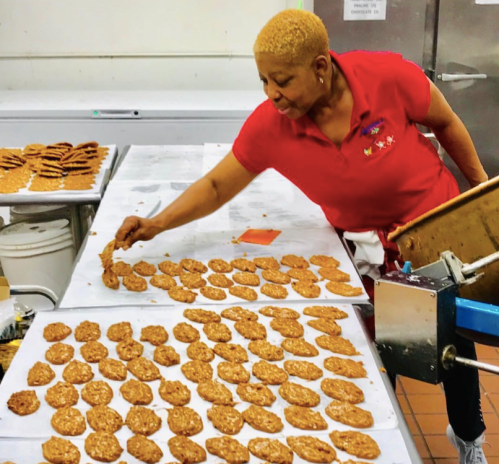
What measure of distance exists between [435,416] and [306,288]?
1.48 meters

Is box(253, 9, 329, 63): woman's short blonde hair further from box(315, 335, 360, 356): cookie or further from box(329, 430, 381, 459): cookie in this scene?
box(329, 430, 381, 459): cookie

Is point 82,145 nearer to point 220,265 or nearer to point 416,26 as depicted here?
point 220,265

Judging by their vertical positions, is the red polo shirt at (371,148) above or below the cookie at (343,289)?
above

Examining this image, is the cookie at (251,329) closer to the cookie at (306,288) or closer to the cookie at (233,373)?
the cookie at (233,373)

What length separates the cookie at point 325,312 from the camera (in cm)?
184

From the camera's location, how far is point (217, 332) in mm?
1786

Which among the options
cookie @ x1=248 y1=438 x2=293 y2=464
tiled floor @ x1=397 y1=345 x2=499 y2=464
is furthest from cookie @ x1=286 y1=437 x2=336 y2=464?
tiled floor @ x1=397 y1=345 x2=499 y2=464

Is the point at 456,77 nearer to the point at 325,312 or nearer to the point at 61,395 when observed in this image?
the point at 325,312

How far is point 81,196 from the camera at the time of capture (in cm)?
289

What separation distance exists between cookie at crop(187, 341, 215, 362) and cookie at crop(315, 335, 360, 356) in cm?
33

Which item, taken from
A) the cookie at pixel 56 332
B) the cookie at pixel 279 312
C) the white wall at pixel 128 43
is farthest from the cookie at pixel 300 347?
the white wall at pixel 128 43

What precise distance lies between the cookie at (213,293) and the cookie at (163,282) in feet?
0.39

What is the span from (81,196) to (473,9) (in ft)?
10.3

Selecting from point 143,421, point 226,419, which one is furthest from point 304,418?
point 143,421
